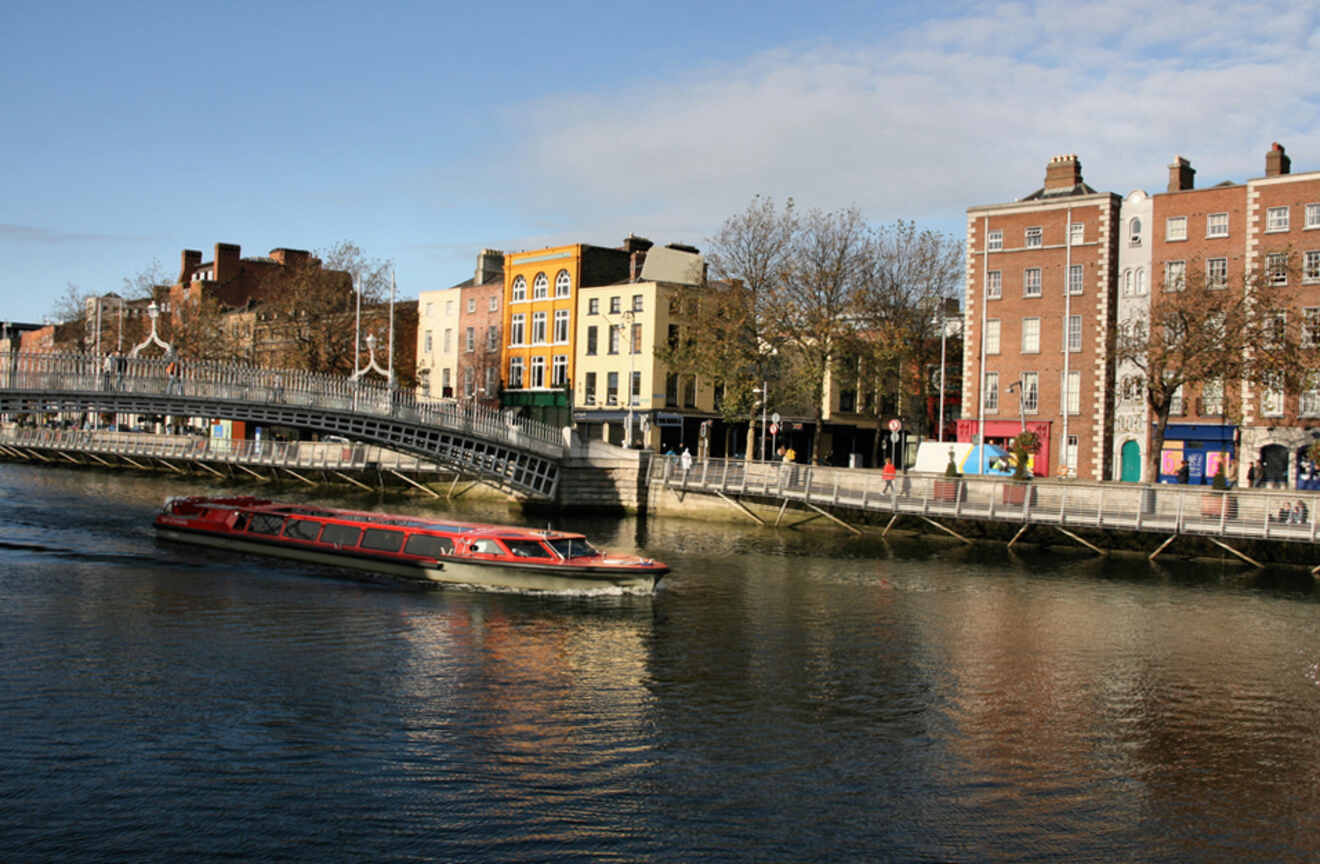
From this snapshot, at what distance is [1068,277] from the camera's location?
66.6 m

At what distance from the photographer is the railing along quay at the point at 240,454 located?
77.4m

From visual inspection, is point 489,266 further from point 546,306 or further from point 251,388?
point 251,388

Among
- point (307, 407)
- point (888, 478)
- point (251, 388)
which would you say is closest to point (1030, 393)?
point (888, 478)

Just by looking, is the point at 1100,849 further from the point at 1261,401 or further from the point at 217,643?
the point at 1261,401

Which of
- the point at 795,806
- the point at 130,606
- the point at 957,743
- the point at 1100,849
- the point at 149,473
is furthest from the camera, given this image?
the point at 149,473

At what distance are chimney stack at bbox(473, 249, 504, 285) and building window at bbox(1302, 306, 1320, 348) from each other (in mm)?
57789

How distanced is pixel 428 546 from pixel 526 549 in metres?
3.44

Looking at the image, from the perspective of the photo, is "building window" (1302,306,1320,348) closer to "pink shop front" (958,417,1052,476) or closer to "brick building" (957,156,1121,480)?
"brick building" (957,156,1121,480)

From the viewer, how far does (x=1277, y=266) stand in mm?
57594

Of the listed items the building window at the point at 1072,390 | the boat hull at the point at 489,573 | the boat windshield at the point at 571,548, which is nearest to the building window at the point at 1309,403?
the building window at the point at 1072,390

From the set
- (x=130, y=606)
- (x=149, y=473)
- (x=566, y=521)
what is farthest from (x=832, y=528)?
(x=149, y=473)

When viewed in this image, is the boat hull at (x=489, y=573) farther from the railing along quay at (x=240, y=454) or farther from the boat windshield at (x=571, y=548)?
the railing along quay at (x=240, y=454)

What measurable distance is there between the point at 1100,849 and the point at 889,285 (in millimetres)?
59965

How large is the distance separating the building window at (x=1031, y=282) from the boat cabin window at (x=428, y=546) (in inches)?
1691
